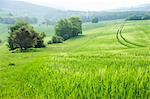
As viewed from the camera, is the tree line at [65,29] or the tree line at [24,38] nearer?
the tree line at [24,38]

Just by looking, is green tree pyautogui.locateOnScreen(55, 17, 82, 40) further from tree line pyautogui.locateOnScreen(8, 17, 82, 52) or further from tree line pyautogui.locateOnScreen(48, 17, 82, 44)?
tree line pyautogui.locateOnScreen(8, 17, 82, 52)

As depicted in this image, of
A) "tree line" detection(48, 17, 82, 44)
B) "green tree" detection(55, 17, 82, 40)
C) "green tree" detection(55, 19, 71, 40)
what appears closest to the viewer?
"green tree" detection(55, 19, 71, 40)

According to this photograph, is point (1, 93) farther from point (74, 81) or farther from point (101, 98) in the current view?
point (101, 98)

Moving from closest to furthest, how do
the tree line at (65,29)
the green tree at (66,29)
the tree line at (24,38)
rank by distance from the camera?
1. the tree line at (24,38)
2. the tree line at (65,29)
3. the green tree at (66,29)

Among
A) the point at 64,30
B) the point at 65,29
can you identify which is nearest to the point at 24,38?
the point at 64,30

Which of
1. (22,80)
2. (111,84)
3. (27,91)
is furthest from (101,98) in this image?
(22,80)

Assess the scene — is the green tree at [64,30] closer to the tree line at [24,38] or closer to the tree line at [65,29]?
the tree line at [65,29]

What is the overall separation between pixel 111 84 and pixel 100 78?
1.74 metres

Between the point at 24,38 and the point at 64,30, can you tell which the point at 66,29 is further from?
the point at 24,38

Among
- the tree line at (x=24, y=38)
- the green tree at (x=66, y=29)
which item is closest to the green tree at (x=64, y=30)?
the green tree at (x=66, y=29)

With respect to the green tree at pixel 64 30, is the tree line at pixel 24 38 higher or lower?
higher

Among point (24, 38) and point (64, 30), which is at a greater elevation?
point (24, 38)

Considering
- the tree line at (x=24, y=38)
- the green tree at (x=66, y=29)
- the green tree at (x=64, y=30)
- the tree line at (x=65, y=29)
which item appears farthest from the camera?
the green tree at (x=66, y=29)

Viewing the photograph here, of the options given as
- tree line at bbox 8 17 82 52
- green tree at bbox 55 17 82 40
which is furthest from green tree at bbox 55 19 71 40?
tree line at bbox 8 17 82 52
